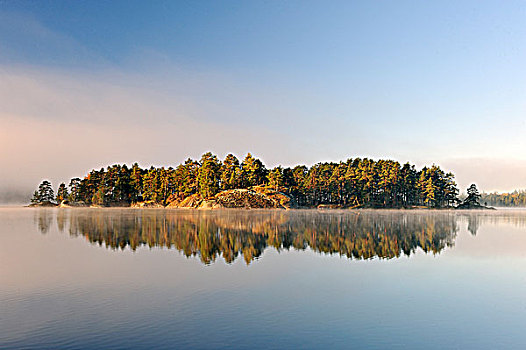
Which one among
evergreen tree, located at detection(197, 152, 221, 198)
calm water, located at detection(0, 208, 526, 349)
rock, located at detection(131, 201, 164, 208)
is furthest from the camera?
rock, located at detection(131, 201, 164, 208)

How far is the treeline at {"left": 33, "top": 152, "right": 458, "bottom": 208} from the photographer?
15588 cm

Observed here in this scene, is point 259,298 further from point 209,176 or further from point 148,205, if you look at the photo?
point 148,205

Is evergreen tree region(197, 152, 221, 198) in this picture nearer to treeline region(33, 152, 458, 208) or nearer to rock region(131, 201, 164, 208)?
treeline region(33, 152, 458, 208)

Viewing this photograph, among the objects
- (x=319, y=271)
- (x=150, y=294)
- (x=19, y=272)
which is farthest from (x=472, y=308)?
(x=19, y=272)

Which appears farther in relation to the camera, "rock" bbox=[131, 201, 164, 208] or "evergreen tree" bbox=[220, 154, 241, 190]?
"rock" bbox=[131, 201, 164, 208]

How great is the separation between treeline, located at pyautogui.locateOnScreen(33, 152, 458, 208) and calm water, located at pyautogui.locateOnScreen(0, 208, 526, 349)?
126 m

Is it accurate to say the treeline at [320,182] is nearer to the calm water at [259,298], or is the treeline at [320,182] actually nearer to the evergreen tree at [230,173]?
the evergreen tree at [230,173]

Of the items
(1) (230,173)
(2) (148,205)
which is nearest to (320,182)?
(1) (230,173)

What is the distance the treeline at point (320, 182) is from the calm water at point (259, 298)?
12601cm

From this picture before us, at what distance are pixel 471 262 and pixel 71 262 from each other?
2515 centimetres

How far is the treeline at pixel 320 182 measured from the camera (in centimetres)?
15588

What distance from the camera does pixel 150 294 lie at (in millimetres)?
15992

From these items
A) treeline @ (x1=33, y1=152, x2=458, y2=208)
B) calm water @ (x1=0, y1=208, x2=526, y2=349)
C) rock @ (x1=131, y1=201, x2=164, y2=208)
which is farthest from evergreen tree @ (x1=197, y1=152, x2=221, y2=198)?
calm water @ (x1=0, y1=208, x2=526, y2=349)

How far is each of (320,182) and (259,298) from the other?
149819 mm
